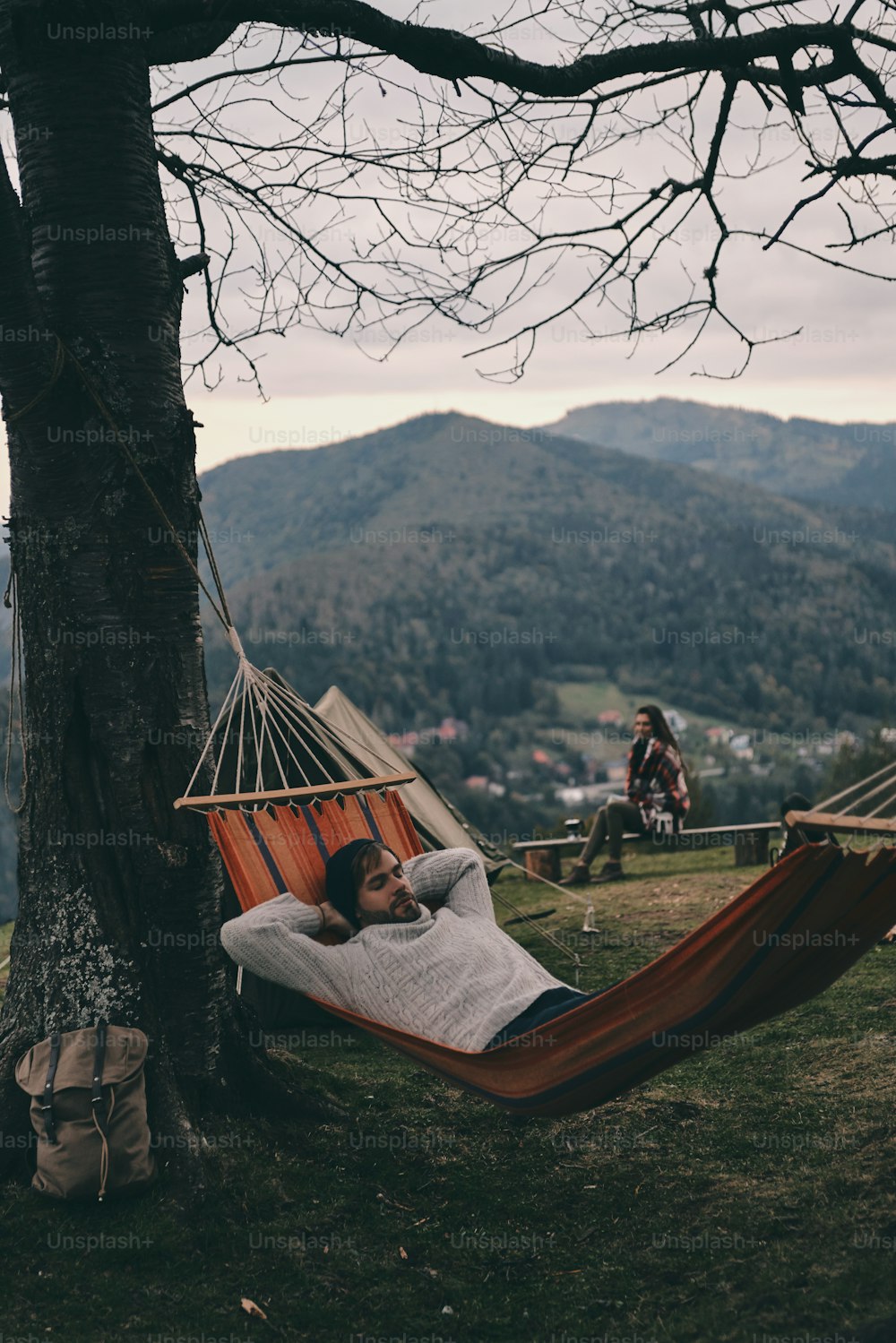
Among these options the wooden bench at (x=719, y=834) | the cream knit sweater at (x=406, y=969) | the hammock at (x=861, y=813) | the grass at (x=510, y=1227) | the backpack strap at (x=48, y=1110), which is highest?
the hammock at (x=861, y=813)

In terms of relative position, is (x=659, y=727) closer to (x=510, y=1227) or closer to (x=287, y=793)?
(x=287, y=793)

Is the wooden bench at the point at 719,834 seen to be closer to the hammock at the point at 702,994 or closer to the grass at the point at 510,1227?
the grass at the point at 510,1227

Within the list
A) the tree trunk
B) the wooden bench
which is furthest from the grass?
the wooden bench

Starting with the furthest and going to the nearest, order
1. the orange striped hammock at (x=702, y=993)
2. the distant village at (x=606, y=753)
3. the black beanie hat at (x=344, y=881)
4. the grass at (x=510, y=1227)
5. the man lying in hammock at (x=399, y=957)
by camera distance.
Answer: the distant village at (x=606, y=753) < the black beanie hat at (x=344, y=881) < the man lying in hammock at (x=399, y=957) < the grass at (x=510, y=1227) < the orange striped hammock at (x=702, y=993)

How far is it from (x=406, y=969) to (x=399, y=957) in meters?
0.03

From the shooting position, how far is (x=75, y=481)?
2738 mm

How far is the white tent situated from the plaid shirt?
959 millimetres

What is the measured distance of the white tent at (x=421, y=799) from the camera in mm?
5285

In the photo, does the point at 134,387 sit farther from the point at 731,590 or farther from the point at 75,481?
the point at 731,590

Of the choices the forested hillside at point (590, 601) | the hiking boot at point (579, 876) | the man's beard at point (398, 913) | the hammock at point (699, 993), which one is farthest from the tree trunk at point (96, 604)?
the forested hillside at point (590, 601)

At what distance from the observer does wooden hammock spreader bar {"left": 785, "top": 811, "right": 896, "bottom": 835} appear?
2545 mm

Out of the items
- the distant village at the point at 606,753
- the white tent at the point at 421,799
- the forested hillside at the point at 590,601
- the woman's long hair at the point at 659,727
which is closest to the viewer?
the white tent at the point at 421,799

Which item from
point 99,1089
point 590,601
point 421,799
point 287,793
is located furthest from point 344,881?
point 590,601

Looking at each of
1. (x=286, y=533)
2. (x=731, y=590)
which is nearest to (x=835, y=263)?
(x=731, y=590)
